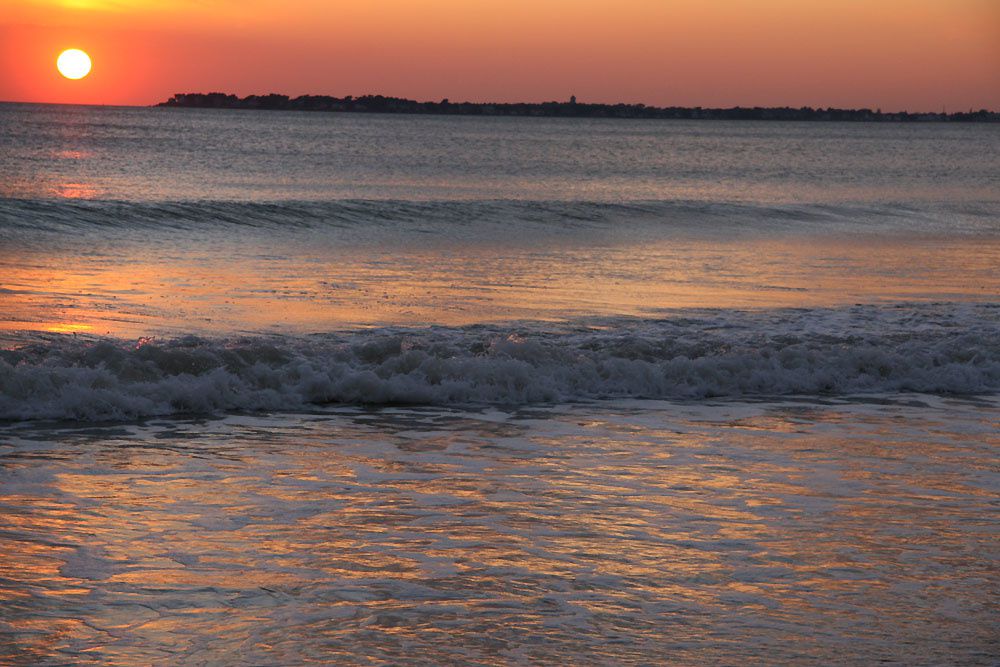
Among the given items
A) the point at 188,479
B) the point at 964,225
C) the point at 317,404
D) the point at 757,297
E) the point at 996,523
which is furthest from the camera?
the point at 964,225

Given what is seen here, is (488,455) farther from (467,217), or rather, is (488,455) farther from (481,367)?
(467,217)

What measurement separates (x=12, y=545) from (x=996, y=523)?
17.3ft

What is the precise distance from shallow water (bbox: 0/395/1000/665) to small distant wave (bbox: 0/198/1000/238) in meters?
15.9

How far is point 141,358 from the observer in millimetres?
10430

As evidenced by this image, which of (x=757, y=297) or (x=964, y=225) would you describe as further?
(x=964, y=225)

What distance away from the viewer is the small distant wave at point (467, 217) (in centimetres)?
2448

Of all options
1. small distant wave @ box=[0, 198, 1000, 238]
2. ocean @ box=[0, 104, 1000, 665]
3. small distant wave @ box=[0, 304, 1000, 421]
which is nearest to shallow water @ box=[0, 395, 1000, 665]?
ocean @ box=[0, 104, 1000, 665]

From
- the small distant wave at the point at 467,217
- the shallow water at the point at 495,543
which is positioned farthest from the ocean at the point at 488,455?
the small distant wave at the point at 467,217

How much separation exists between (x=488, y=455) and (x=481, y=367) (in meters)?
2.71

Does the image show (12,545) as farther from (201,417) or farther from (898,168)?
(898,168)

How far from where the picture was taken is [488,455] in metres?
8.27

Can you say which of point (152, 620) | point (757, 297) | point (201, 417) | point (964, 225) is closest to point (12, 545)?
point (152, 620)

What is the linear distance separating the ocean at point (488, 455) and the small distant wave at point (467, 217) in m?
1.77

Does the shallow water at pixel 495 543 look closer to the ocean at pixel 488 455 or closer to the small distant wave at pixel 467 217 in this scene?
the ocean at pixel 488 455
